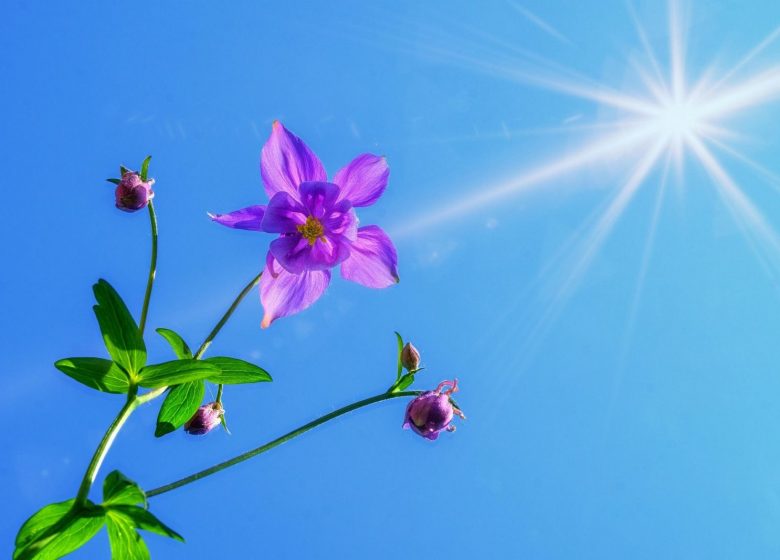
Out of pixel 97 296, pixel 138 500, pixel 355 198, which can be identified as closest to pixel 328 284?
pixel 355 198

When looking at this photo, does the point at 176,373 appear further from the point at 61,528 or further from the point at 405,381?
the point at 405,381

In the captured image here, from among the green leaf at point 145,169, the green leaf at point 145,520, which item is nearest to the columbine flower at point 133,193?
the green leaf at point 145,169

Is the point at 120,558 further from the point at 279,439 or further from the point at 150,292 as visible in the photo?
the point at 150,292

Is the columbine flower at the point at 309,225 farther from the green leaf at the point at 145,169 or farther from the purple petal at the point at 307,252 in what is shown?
the green leaf at the point at 145,169

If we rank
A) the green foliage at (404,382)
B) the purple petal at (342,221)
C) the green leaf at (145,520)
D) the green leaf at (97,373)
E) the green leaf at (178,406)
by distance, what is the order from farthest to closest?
the purple petal at (342,221), the green foliage at (404,382), the green leaf at (178,406), the green leaf at (97,373), the green leaf at (145,520)

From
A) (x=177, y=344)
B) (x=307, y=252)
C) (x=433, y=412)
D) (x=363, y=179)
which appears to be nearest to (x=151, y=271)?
(x=177, y=344)

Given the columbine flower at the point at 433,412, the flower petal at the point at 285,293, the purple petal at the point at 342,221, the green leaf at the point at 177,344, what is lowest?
the green leaf at the point at 177,344

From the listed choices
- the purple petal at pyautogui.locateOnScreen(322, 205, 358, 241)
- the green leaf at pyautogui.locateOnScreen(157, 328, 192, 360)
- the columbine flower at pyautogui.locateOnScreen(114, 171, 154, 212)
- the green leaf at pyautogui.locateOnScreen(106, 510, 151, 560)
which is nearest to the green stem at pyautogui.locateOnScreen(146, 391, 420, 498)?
the green leaf at pyautogui.locateOnScreen(106, 510, 151, 560)
